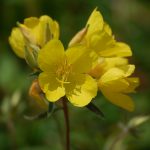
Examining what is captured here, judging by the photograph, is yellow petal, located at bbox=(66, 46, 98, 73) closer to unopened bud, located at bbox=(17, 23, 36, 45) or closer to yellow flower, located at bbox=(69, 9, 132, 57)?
yellow flower, located at bbox=(69, 9, 132, 57)

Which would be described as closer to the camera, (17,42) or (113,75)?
(113,75)

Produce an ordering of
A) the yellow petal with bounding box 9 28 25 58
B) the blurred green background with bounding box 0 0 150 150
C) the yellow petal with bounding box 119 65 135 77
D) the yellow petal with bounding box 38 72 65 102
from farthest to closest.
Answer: the blurred green background with bounding box 0 0 150 150
the yellow petal with bounding box 9 28 25 58
the yellow petal with bounding box 119 65 135 77
the yellow petal with bounding box 38 72 65 102

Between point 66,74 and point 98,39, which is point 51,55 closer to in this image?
point 66,74

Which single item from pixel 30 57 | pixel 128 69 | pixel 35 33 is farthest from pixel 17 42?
pixel 128 69

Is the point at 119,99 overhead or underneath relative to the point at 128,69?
underneath

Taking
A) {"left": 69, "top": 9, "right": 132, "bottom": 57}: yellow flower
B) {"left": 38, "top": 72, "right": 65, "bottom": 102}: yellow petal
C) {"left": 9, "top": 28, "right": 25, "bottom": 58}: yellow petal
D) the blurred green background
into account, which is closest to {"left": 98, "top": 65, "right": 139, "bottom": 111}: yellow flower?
{"left": 69, "top": 9, "right": 132, "bottom": 57}: yellow flower

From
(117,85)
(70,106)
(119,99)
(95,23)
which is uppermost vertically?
(95,23)

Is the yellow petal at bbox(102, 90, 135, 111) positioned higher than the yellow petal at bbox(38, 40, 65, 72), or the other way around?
the yellow petal at bbox(38, 40, 65, 72)
